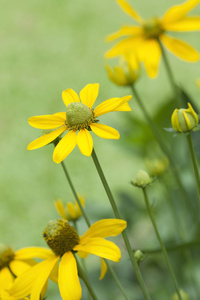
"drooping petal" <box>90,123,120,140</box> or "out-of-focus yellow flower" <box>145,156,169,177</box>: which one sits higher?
"drooping petal" <box>90,123,120,140</box>

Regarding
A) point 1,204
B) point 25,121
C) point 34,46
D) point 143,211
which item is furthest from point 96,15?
point 143,211

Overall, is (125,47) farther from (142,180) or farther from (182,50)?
(142,180)

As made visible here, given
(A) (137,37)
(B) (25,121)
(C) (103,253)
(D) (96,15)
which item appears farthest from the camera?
(D) (96,15)

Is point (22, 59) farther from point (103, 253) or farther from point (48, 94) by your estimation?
point (103, 253)

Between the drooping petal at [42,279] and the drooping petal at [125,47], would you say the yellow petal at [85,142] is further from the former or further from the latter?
the drooping petal at [125,47]

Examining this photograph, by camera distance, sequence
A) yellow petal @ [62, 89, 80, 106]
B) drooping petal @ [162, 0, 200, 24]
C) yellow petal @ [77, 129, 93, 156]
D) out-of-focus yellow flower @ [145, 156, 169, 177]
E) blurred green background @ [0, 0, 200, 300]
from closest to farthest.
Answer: yellow petal @ [77, 129, 93, 156] < yellow petal @ [62, 89, 80, 106] < drooping petal @ [162, 0, 200, 24] < out-of-focus yellow flower @ [145, 156, 169, 177] < blurred green background @ [0, 0, 200, 300]

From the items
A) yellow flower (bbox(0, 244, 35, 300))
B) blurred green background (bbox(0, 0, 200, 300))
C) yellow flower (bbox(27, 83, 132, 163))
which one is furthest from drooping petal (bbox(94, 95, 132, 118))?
blurred green background (bbox(0, 0, 200, 300))

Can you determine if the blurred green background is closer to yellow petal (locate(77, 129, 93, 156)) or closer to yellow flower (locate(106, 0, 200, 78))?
yellow flower (locate(106, 0, 200, 78))
